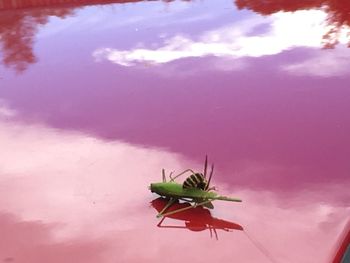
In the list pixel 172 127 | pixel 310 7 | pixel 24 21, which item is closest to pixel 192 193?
pixel 172 127

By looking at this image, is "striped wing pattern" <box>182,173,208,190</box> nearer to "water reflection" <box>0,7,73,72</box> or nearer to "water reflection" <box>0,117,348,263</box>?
"water reflection" <box>0,117,348,263</box>

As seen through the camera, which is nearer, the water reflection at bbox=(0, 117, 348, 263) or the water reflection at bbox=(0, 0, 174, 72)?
the water reflection at bbox=(0, 117, 348, 263)

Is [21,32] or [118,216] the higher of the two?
[21,32]

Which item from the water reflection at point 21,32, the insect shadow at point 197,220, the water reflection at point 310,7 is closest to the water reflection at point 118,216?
the insect shadow at point 197,220

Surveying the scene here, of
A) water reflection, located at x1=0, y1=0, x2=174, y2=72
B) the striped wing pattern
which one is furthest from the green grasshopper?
water reflection, located at x1=0, y1=0, x2=174, y2=72

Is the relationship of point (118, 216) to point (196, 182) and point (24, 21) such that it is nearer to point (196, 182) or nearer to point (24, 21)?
point (196, 182)

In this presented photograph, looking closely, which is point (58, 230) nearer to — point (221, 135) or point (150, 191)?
point (150, 191)

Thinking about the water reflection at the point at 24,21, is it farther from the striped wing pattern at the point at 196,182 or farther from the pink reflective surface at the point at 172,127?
the striped wing pattern at the point at 196,182

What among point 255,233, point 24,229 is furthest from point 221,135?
point 24,229
